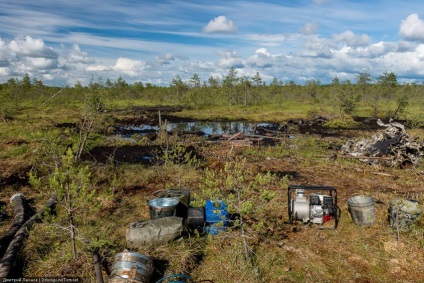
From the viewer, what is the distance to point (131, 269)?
4.70 meters

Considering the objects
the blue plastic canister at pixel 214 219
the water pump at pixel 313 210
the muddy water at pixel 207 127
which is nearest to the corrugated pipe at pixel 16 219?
the blue plastic canister at pixel 214 219

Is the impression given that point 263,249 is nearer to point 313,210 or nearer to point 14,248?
point 313,210

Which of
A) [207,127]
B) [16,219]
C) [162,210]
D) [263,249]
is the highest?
[162,210]

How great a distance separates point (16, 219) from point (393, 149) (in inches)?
606

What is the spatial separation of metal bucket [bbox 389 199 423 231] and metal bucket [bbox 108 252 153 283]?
5498 mm

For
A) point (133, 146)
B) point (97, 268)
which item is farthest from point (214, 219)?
point (133, 146)

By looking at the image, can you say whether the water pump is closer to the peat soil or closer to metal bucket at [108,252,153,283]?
metal bucket at [108,252,153,283]

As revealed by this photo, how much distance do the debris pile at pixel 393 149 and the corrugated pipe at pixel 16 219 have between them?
1326 cm

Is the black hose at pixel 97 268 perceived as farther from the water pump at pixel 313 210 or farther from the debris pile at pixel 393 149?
Answer: the debris pile at pixel 393 149

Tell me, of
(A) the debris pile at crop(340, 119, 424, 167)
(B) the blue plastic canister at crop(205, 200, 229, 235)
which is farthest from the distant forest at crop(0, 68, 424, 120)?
(B) the blue plastic canister at crop(205, 200, 229, 235)

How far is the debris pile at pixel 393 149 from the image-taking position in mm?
13602

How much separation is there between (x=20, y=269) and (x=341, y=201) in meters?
8.25

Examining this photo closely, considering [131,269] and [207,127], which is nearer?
[131,269]

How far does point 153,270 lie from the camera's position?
496cm
